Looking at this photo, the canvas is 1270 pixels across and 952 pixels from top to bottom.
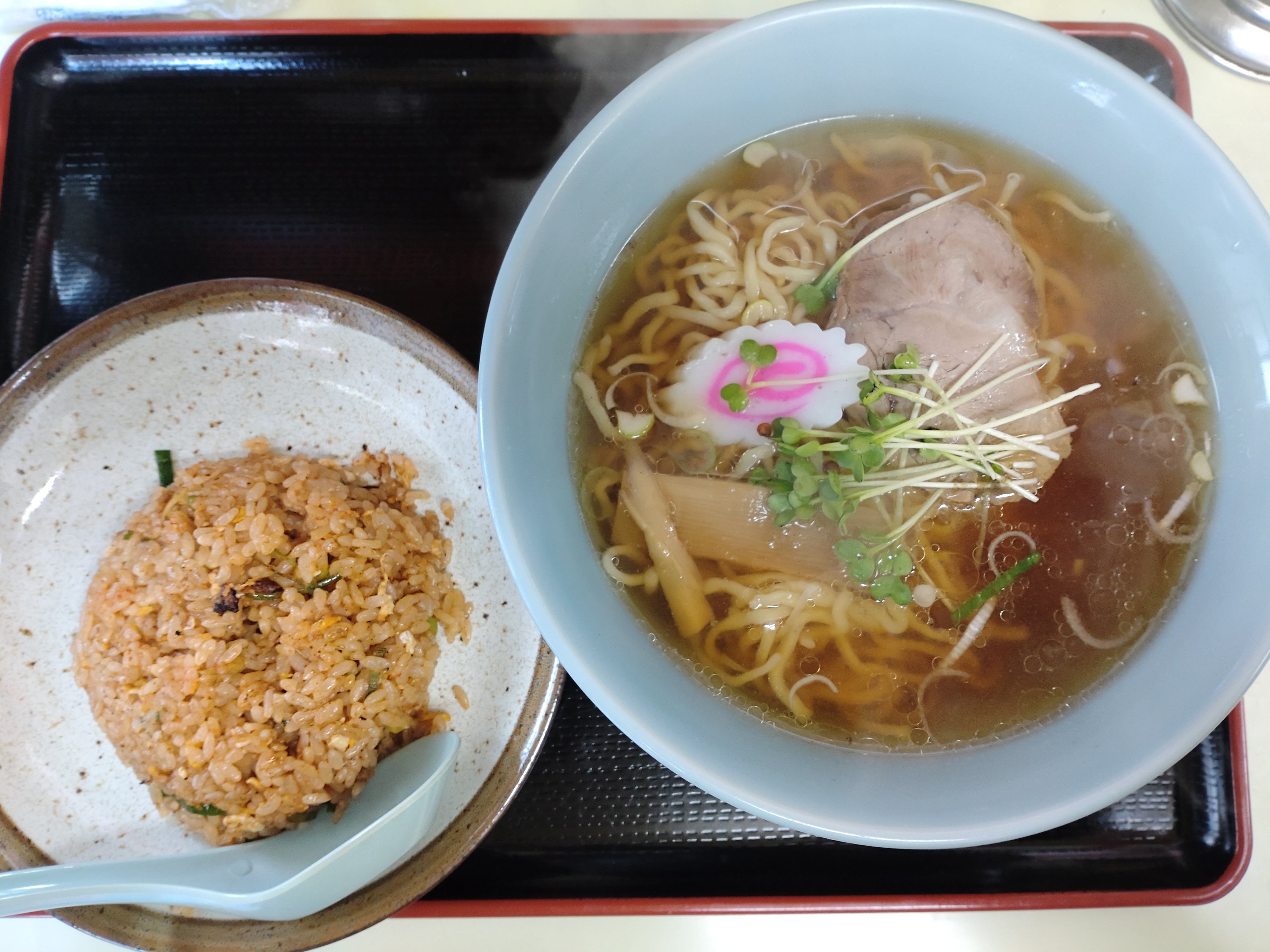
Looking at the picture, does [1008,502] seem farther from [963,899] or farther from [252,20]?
[252,20]

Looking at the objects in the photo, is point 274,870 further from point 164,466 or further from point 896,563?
point 896,563

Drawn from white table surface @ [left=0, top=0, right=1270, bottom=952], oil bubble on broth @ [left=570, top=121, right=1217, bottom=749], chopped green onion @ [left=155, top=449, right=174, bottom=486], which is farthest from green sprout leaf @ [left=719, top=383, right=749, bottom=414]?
chopped green onion @ [left=155, top=449, right=174, bottom=486]

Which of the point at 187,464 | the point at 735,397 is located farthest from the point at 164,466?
the point at 735,397

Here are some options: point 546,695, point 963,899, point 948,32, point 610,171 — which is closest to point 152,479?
point 546,695

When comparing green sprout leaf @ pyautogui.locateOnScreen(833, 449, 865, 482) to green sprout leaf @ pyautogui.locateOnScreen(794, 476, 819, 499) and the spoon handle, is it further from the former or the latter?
the spoon handle

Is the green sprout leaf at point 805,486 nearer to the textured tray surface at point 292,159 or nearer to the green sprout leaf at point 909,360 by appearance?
the green sprout leaf at point 909,360
